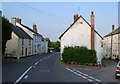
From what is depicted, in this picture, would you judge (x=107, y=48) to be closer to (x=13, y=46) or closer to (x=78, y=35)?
(x=13, y=46)

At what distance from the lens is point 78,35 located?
41.7 meters

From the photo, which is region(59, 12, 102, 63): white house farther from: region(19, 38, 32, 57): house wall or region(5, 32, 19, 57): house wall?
region(19, 38, 32, 57): house wall

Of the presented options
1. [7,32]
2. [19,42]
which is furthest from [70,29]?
[19,42]

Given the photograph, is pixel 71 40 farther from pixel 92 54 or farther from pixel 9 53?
pixel 9 53

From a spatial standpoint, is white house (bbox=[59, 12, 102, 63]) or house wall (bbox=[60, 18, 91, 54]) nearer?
white house (bbox=[59, 12, 102, 63])

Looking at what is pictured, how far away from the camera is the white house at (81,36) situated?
40.6 metres

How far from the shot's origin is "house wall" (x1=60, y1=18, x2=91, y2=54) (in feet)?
136

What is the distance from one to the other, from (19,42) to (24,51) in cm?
490

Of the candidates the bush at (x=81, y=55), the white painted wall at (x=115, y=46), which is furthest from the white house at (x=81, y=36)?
the white painted wall at (x=115, y=46)

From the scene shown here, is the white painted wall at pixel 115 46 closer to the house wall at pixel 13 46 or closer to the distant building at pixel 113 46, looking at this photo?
the distant building at pixel 113 46

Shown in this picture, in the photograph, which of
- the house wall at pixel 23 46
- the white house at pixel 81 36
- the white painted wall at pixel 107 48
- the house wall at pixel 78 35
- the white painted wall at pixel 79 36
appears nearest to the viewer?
the white house at pixel 81 36

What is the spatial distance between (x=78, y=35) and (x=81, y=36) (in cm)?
51

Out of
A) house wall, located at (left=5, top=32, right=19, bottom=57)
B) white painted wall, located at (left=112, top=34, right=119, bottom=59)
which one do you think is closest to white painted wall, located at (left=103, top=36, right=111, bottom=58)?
white painted wall, located at (left=112, top=34, right=119, bottom=59)

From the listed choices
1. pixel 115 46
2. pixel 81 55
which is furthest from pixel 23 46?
pixel 81 55
